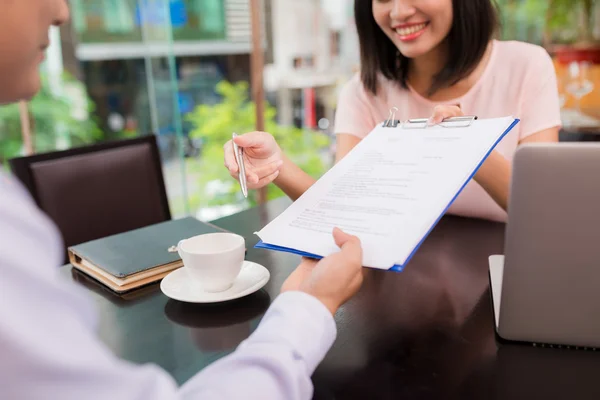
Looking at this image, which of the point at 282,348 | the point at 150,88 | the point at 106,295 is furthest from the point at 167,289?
the point at 150,88

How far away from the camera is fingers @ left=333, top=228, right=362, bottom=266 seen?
0.66m

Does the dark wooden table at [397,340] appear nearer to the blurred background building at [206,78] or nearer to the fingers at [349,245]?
the fingers at [349,245]

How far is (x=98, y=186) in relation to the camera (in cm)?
153

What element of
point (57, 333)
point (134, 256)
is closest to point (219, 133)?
point (134, 256)

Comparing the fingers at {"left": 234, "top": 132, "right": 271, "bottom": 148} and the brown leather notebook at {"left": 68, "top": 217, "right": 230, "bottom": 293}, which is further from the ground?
the fingers at {"left": 234, "top": 132, "right": 271, "bottom": 148}

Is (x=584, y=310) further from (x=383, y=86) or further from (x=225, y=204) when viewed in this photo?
(x=225, y=204)

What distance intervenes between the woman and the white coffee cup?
370 mm

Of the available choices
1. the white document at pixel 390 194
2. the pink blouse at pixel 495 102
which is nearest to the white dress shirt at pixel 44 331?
the white document at pixel 390 194

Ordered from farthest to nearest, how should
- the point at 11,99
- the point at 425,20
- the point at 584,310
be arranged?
the point at 425,20 → the point at 584,310 → the point at 11,99

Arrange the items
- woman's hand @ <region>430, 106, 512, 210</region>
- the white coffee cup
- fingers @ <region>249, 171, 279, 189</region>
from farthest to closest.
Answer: woman's hand @ <region>430, 106, 512, 210</region>
fingers @ <region>249, 171, 279, 189</region>
the white coffee cup

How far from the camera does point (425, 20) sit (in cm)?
146

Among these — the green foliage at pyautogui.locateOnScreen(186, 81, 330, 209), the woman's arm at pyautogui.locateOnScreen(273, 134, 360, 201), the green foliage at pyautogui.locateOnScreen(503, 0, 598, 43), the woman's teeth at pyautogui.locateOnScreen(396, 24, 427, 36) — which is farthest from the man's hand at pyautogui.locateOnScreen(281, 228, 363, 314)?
the green foliage at pyautogui.locateOnScreen(503, 0, 598, 43)

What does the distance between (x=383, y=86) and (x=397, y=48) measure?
121mm

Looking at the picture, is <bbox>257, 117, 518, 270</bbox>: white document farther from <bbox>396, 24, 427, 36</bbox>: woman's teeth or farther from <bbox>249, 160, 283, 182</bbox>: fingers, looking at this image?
<bbox>396, 24, 427, 36</bbox>: woman's teeth
